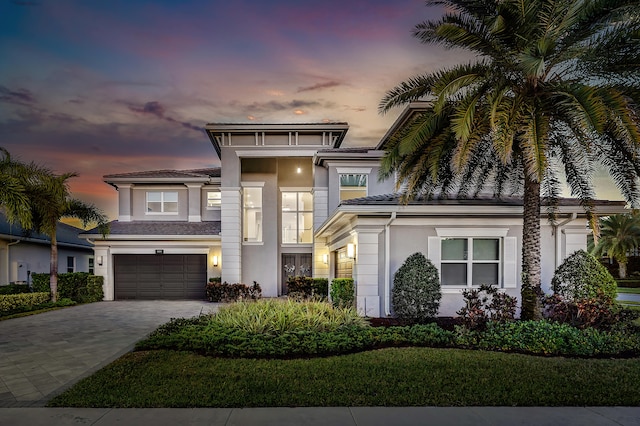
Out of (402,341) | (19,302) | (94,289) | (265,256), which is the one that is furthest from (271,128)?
(402,341)

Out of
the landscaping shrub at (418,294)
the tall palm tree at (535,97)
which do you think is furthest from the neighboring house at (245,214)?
the tall palm tree at (535,97)

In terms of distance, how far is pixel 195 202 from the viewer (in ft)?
73.4

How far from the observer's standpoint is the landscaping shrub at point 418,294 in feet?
35.1

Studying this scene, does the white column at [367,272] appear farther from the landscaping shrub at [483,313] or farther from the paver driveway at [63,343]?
the paver driveway at [63,343]

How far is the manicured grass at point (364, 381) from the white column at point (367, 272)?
409cm

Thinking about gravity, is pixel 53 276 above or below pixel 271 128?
below

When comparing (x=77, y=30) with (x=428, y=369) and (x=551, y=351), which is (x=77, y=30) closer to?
(x=428, y=369)

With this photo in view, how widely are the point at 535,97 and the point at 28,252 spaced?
23035 mm

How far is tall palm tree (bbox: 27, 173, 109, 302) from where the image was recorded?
54.0ft

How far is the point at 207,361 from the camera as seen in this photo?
720 cm

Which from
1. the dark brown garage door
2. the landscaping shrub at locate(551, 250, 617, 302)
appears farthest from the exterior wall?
the landscaping shrub at locate(551, 250, 617, 302)

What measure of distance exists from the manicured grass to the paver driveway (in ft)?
2.09

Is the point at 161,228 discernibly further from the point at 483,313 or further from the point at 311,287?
the point at 483,313
